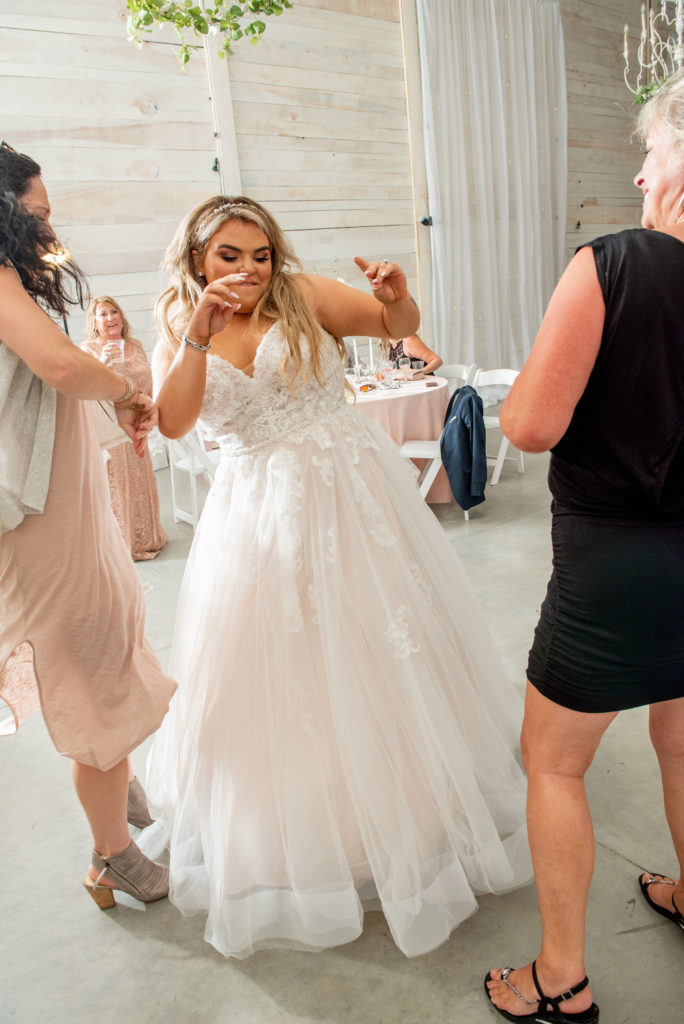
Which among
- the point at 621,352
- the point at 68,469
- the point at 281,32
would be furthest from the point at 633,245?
the point at 281,32

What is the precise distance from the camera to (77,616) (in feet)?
4.86

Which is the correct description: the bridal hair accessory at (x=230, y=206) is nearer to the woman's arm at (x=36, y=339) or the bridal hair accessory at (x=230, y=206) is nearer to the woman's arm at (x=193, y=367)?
the woman's arm at (x=193, y=367)

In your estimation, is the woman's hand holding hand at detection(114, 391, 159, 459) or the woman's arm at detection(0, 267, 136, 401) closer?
the woman's arm at detection(0, 267, 136, 401)

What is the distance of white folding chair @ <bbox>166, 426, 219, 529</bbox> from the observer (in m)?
4.03

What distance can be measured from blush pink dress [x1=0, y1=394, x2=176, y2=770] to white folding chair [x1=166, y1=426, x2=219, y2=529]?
2037 millimetres

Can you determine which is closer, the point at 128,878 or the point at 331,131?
the point at 128,878

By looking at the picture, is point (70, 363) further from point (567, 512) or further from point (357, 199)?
point (357, 199)

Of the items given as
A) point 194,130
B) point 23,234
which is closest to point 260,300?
point 23,234

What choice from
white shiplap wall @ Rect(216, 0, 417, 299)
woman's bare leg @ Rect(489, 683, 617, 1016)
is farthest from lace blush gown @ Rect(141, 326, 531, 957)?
white shiplap wall @ Rect(216, 0, 417, 299)

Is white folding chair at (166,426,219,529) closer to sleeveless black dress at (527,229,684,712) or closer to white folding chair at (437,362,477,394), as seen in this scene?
white folding chair at (437,362,477,394)

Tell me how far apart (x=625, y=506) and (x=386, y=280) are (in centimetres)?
91

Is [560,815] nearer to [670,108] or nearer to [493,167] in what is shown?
[670,108]

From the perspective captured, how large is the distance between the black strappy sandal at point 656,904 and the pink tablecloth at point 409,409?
295cm

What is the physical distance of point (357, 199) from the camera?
657 centimetres
